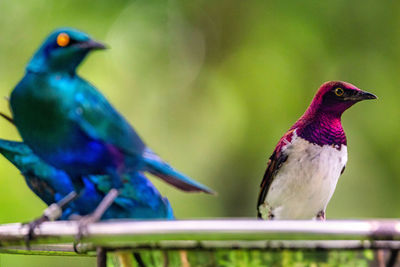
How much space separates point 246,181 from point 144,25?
69.1 inches

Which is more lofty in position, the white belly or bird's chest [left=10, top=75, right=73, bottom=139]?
bird's chest [left=10, top=75, right=73, bottom=139]

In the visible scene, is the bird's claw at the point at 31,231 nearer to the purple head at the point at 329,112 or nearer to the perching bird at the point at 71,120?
the perching bird at the point at 71,120

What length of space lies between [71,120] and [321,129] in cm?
92

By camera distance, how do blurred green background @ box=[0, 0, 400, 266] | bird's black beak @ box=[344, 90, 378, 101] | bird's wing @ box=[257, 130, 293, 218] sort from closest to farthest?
Answer: bird's black beak @ box=[344, 90, 378, 101], bird's wing @ box=[257, 130, 293, 218], blurred green background @ box=[0, 0, 400, 266]

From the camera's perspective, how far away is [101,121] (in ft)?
5.17

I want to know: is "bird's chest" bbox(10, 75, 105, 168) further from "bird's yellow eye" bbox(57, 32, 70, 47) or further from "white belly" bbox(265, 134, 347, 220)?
"white belly" bbox(265, 134, 347, 220)

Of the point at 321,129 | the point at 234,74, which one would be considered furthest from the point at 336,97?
the point at 234,74

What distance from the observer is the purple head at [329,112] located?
6.73 ft

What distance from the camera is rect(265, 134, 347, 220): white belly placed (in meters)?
2.20

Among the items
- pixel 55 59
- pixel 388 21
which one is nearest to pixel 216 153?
pixel 388 21

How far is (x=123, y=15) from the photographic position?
6.64m

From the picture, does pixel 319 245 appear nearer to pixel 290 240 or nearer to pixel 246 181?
pixel 290 240

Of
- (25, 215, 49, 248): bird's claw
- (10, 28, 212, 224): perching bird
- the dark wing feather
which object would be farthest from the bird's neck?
(25, 215, 49, 248): bird's claw

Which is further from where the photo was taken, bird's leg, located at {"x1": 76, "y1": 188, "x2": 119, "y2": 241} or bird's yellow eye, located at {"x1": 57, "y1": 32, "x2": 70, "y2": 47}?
bird's yellow eye, located at {"x1": 57, "y1": 32, "x2": 70, "y2": 47}
